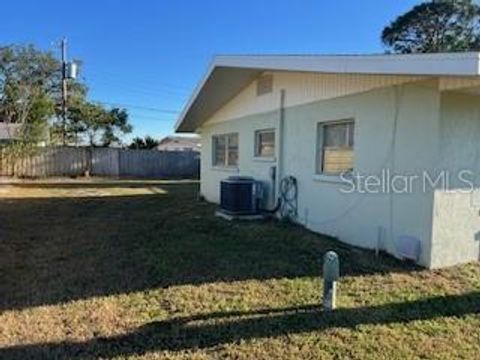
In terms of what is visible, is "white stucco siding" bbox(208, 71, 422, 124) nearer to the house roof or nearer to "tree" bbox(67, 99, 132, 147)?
the house roof

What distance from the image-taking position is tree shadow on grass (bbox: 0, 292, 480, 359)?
4.09m

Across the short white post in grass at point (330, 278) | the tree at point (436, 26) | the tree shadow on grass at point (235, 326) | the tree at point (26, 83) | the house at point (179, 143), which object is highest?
the tree at point (436, 26)

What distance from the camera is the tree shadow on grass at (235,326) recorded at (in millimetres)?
4086

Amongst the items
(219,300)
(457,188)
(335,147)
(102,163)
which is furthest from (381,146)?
(102,163)

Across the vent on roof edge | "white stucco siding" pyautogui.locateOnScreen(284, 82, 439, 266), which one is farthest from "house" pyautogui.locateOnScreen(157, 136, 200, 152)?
"white stucco siding" pyautogui.locateOnScreen(284, 82, 439, 266)

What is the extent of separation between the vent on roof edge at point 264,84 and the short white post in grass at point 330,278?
6.91 metres

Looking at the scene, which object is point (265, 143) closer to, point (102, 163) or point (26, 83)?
point (102, 163)

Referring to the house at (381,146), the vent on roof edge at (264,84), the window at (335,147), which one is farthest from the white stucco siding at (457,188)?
the vent on roof edge at (264,84)

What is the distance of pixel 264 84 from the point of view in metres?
11.5

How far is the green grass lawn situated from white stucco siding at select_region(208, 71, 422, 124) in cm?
269

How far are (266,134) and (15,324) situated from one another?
8.04 metres

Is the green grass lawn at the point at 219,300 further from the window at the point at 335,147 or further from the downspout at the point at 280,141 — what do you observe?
the downspout at the point at 280,141

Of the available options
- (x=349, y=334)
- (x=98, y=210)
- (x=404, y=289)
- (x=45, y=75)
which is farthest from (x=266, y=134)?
(x=45, y=75)

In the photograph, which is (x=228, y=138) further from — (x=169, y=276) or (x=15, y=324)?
(x=15, y=324)
